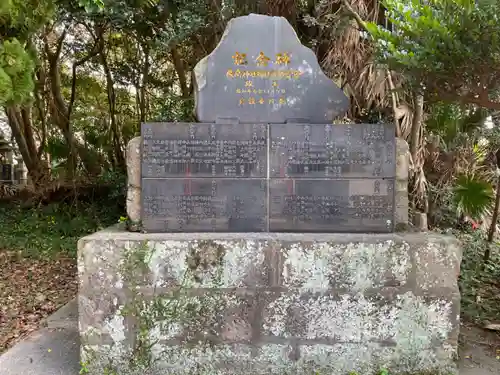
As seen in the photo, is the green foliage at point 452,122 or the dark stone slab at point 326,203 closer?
the dark stone slab at point 326,203

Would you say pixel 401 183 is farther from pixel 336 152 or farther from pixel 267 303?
pixel 267 303

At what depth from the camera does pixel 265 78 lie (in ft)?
12.8

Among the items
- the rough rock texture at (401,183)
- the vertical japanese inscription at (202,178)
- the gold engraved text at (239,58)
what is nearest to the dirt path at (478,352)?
the rough rock texture at (401,183)

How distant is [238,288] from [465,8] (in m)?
2.40

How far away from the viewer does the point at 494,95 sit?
3.97 m

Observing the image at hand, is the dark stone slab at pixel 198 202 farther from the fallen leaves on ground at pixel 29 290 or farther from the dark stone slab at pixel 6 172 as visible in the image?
the dark stone slab at pixel 6 172

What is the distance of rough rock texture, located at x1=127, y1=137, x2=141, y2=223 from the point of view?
367 cm

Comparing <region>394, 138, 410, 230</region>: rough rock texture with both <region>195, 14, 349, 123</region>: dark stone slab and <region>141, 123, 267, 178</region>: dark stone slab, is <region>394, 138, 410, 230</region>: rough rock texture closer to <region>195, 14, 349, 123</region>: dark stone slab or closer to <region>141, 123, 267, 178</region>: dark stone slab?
<region>195, 14, 349, 123</region>: dark stone slab

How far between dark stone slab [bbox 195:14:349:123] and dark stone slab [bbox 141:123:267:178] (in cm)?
27

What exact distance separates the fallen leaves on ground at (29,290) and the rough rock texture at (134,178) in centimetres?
181

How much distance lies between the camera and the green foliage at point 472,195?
20.3 feet

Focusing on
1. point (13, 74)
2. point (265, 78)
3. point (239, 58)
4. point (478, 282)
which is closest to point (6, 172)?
point (13, 74)

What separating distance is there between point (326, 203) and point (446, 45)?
141 cm

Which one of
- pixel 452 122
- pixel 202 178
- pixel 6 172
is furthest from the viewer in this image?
pixel 6 172
